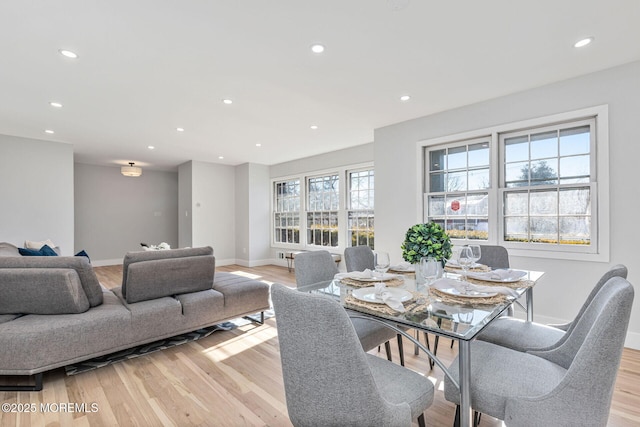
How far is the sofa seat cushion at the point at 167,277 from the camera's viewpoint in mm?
2590

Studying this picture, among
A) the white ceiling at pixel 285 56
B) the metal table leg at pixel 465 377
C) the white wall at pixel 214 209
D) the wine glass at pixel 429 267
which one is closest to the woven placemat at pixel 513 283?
the wine glass at pixel 429 267

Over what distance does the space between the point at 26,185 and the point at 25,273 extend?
4.09m

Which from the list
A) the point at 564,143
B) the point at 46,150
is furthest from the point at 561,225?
the point at 46,150

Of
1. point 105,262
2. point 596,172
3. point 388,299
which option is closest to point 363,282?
point 388,299

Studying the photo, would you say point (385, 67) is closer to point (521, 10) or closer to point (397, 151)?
point (521, 10)

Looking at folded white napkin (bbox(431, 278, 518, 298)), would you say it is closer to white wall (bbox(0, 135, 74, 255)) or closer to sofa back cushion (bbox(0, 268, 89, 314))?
sofa back cushion (bbox(0, 268, 89, 314))

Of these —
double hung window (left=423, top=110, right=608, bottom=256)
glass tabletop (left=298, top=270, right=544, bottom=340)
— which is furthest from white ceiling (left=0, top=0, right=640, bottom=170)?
glass tabletop (left=298, top=270, right=544, bottom=340)

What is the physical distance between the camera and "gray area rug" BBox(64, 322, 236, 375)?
2.35 metres

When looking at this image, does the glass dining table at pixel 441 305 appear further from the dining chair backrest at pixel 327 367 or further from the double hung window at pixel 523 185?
the double hung window at pixel 523 185

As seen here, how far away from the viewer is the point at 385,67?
8.91 ft

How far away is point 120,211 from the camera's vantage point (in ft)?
25.7

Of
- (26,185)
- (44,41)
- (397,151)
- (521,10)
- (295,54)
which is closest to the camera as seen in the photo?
(521,10)

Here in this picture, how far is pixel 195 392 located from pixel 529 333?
2.22m

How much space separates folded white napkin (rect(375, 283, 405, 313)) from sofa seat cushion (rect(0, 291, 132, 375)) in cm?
213
